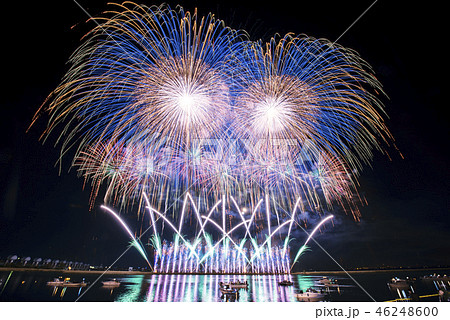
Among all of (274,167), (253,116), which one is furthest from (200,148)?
(274,167)

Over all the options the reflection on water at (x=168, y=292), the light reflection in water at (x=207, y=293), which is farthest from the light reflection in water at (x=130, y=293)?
the light reflection in water at (x=207, y=293)

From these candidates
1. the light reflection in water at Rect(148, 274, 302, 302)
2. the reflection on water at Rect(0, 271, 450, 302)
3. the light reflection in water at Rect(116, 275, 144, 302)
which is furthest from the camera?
the light reflection in water at Rect(116, 275, 144, 302)

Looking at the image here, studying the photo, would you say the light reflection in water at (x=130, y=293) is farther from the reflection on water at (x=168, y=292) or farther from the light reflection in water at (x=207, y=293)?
the light reflection in water at (x=207, y=293)

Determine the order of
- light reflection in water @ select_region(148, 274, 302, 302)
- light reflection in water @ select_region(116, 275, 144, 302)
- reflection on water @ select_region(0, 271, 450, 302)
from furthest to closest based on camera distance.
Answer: light reflection in water @ select_region(116, 275, 144, 302)
reflection on water @ select_region(0, 271, 450, 302)
light reflection in water @ select_region(148, 274, 302, 302)

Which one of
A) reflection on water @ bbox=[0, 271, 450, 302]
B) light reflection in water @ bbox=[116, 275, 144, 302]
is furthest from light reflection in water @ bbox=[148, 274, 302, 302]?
light reflection in water @ bbox=[116, 275, 144, 302]

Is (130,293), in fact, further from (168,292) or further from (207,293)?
(207,293)

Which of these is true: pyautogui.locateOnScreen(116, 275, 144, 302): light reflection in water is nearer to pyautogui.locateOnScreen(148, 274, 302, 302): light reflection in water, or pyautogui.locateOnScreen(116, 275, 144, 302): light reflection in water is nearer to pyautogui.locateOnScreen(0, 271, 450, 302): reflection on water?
pyautogui.locateOnScreen(0, 271, 450, 302): reflection on water

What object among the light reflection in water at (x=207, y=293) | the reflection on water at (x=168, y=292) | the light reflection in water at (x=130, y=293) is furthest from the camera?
the light reflection in water at (x=130, y=293)

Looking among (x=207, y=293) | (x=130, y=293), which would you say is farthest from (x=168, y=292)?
(x=207, y=293)

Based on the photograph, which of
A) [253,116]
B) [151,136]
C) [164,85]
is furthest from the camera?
[151,136]

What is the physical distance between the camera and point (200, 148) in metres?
18.1
